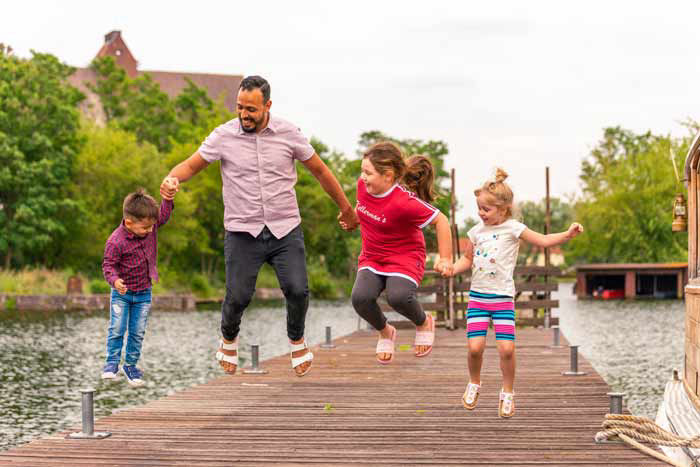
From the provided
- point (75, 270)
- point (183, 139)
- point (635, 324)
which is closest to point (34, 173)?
point (75, 270)

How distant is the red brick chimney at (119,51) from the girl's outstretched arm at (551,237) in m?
103

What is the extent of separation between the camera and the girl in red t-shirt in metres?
7.95

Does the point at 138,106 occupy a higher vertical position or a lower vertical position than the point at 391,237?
higher

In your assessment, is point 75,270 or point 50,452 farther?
point 75,270

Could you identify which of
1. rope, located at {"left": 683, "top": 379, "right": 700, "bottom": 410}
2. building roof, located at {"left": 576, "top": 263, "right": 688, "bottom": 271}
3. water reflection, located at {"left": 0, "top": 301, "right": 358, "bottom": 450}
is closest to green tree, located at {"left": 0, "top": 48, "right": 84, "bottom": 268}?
water reflection, located at {"left": 0, "top": 301, "right": 358, "bottom": 450}

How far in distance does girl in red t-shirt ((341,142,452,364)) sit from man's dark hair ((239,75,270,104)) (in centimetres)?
102

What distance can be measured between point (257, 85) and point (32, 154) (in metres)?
51.7

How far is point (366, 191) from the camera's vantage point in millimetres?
8109

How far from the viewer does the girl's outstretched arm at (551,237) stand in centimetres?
729

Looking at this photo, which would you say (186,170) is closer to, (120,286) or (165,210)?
(165,210)

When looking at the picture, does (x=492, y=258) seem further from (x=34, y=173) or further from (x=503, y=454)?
(x=34, y=173)

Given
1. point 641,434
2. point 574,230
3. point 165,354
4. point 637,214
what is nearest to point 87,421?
point 574,230

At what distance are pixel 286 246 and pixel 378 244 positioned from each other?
3.05 ft

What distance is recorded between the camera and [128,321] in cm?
811
